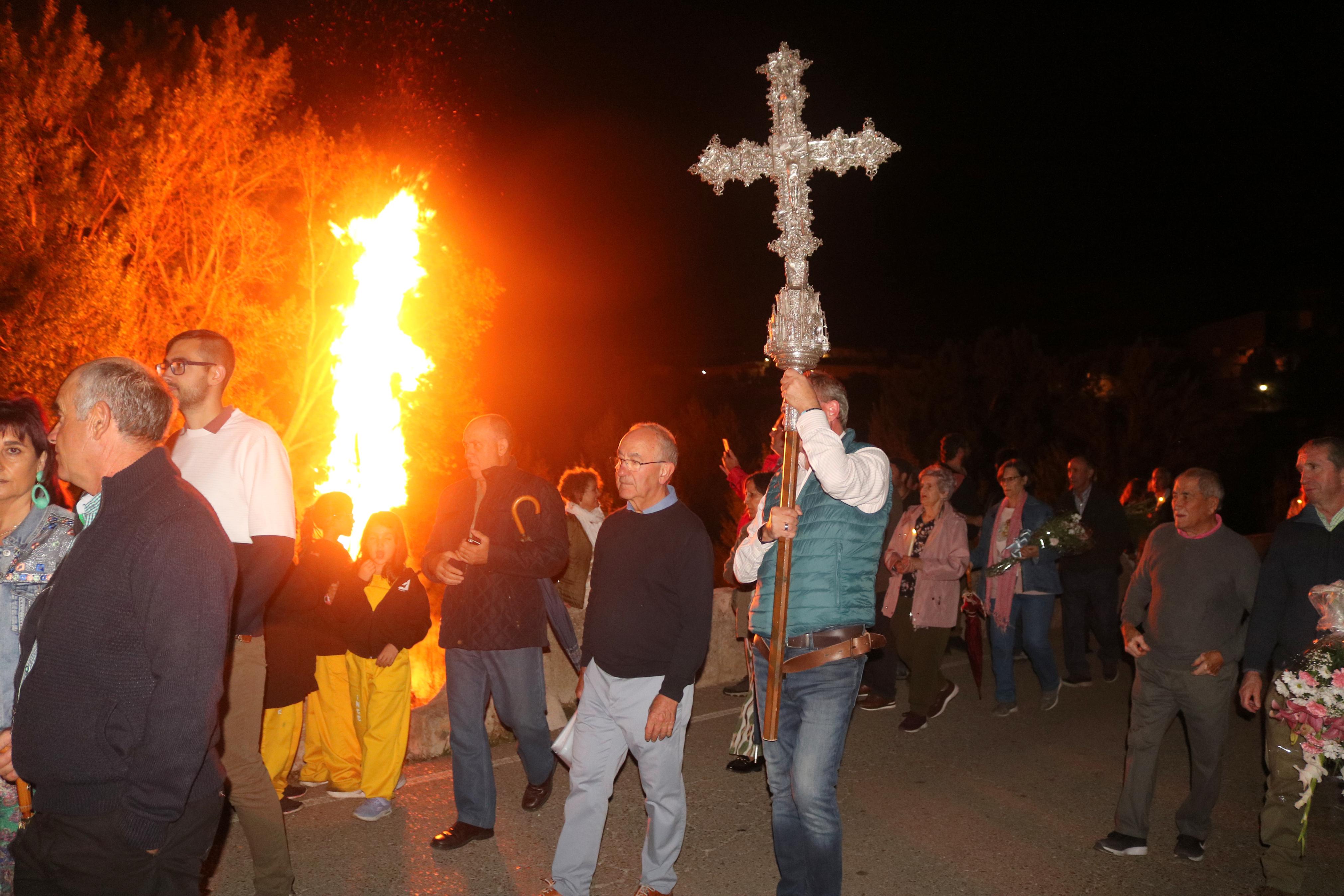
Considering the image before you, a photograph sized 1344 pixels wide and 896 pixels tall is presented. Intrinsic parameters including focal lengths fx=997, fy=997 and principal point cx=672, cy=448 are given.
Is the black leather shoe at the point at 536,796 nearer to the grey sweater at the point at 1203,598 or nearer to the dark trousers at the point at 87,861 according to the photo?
the dark trousers at the point at 87,861

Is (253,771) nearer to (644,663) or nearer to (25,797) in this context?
(25,797)

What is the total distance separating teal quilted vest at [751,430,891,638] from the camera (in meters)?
4.09

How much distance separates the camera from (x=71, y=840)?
2.51 meters

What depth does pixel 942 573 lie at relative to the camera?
314 inches

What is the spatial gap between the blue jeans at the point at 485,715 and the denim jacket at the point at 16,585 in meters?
2.40

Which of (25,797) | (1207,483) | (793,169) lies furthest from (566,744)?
(1207,483)

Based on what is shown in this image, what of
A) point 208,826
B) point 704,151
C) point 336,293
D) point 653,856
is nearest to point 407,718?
point 653,856

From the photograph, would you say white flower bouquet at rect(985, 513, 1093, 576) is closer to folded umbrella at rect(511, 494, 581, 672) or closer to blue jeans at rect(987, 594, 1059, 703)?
blue jeans at rect(987, 594, 1059, 703)

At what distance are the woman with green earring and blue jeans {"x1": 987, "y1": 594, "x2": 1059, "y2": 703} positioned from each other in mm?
7057

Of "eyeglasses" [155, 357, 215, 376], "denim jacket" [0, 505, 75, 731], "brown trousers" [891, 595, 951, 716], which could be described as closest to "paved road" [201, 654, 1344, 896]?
"brown trousers" [891, 595, 951, 716]

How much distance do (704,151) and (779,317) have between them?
3.31 ft

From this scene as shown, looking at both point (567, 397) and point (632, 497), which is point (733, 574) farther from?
point (567, 397)

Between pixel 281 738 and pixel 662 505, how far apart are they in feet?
9.34

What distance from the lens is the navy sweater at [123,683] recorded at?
8.17 feet
